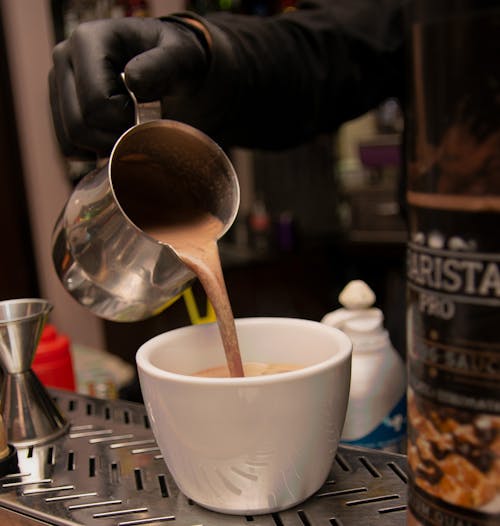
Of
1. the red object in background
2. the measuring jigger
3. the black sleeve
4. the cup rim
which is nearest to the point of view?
the cup rim

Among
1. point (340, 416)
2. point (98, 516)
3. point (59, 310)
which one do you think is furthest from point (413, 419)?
→ point (59, 310)

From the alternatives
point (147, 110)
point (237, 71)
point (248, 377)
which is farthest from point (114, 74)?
point (248, 377)

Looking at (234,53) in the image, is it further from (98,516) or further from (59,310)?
(59,310)

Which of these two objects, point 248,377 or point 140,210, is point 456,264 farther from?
point 140,210

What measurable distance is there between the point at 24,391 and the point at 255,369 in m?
0.22

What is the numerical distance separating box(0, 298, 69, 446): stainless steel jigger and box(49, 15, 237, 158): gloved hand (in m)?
0.18

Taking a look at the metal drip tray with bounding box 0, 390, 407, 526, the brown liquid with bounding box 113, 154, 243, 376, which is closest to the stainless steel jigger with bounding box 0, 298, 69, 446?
the metal drip tray with bounding box 0, 390, 407, 526

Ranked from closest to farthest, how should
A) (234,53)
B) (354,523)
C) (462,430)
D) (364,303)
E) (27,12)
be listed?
(462,430), (354,523), (364,303), (234,53), (27,12)

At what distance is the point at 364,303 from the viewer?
590mm

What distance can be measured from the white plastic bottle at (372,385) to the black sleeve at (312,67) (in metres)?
0.36

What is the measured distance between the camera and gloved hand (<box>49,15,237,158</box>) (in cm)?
56

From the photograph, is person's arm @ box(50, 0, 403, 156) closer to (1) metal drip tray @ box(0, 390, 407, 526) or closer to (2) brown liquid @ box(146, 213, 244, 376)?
(2) brown liquid @ box(146, 213, 244, 376)

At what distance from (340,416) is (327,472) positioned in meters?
0.04

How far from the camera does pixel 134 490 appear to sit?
48 centimetres
